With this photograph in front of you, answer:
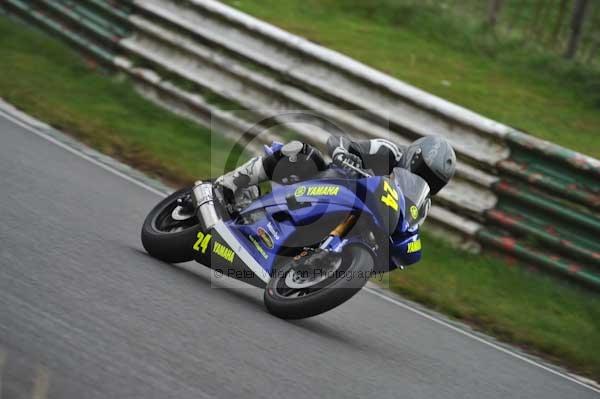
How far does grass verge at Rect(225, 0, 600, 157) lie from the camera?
31.5 ft

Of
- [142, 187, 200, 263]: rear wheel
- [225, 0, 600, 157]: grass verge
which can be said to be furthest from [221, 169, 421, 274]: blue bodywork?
[225, 0, 600, 157]: grass verge

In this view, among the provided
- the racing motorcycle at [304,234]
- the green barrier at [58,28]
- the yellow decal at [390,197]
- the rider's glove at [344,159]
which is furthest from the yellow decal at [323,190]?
the green barrier at [58,28]

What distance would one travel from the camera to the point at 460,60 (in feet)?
35.5

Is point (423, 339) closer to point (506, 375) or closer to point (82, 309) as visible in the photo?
point (506, 375)

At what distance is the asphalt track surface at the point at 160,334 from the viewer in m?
3.70

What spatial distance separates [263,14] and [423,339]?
6.01 m

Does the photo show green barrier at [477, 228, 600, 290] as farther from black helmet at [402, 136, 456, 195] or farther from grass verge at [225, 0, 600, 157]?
black helmet at [402, 136, 456, 195]

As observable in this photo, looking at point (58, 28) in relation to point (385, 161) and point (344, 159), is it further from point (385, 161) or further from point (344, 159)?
point (344, 159)

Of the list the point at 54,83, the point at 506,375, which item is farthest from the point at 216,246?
the point at 54,83

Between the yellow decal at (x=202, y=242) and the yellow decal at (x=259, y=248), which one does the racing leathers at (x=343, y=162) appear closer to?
the yellow decal at (x=259, y=248)

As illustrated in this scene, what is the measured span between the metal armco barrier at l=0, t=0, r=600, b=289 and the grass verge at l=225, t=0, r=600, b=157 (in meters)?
1.05

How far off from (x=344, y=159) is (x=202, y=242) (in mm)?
1049

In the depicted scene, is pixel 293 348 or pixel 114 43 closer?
pixel 293 348

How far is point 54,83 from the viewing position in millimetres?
10086
